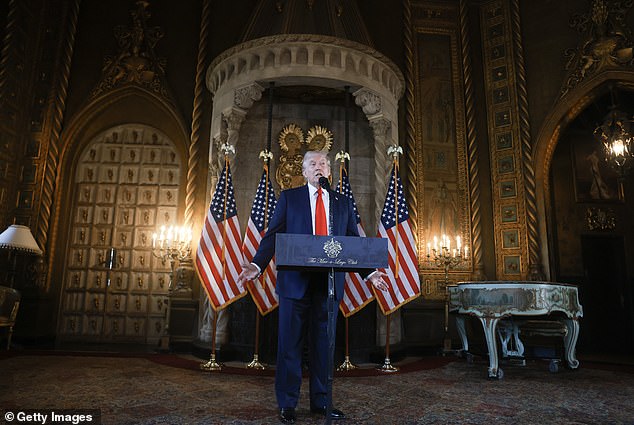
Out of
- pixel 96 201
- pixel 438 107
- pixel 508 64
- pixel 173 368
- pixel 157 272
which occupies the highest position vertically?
pixel 508 64

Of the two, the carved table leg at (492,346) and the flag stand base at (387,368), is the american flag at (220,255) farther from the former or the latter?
the carved table leg at (492,346)

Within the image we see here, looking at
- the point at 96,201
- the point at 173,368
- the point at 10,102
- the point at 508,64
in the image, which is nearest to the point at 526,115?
the point at 508,64

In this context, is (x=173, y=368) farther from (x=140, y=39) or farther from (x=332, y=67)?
(x=140, y=39)

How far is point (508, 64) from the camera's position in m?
9.07

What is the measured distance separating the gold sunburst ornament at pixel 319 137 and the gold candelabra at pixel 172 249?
2742 mm

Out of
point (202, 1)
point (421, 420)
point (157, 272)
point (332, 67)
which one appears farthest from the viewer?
point (202, 1)

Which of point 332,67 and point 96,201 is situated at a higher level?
point 332,67

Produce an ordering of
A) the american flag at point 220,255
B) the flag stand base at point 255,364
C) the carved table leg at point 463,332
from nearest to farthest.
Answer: the flag stand base at point 255,364 → the american flag at point 220,255 → the carved table leg at point 463,332

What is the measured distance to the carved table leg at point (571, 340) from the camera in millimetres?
5978

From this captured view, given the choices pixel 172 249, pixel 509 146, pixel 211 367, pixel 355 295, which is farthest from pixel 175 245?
pixel 509 146

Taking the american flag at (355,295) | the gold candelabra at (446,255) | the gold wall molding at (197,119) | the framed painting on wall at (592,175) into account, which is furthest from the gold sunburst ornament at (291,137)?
the framed painting on wall at (592,175)

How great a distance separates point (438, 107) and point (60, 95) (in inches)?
294

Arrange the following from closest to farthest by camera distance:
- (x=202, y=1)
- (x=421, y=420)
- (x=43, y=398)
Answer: (x=421, y=420) < (x=43, y=398) < (x=202, y=1)

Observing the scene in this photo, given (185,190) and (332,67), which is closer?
(332,67)
